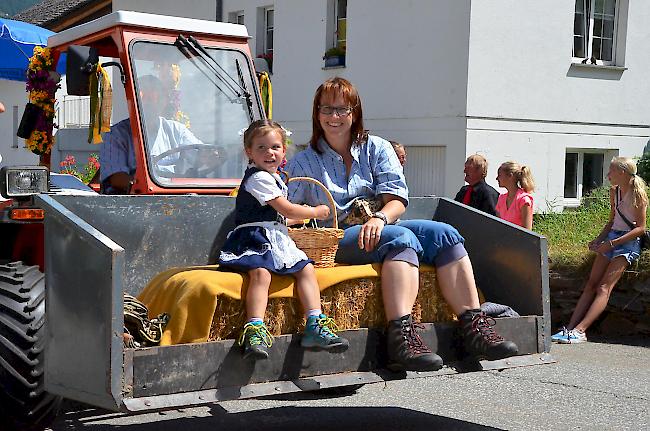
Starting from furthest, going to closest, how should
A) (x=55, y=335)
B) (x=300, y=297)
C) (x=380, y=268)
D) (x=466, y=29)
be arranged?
(x=466, y=29) < (x=380, y=268) < (x=300, y=297) < (x=55, y=335)

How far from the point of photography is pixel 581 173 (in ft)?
59.1

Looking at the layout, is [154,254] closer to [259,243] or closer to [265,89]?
[259,243]

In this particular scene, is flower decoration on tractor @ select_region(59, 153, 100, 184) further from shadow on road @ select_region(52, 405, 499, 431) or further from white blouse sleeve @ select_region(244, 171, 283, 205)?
white blouse sleeve @ select_region(244, 171, 283, 205)

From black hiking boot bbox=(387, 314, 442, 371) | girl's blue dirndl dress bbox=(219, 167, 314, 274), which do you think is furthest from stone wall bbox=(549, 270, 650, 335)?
girl's blue dirndl dress bbox=(219, 167, 314, 274)

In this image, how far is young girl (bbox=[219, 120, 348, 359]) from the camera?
16.3ft

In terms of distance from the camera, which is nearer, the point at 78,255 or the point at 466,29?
the point at 78,255

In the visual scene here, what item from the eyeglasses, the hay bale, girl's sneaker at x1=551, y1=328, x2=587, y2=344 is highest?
the eyeglasses

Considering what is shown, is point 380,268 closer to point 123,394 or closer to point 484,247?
point 484,247

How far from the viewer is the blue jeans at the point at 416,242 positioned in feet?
18.1

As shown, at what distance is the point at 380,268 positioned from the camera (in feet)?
18.1

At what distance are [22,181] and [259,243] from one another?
1377mm

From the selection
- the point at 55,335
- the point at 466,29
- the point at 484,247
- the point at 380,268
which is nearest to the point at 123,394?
the point at 55,335

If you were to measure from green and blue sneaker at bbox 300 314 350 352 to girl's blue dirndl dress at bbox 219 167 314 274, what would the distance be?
268 millimetres

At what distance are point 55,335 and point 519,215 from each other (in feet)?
19.2
